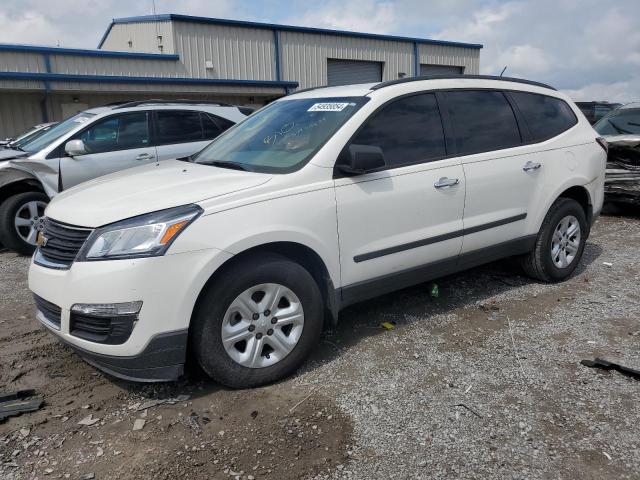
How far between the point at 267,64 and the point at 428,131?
16089 millimetres

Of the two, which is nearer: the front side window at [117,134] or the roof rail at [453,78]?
the roof rail at [453,78]

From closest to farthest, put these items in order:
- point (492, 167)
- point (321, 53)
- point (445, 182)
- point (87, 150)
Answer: point (445, 182), point (492, 167), point (87, 150), point (321, 53)

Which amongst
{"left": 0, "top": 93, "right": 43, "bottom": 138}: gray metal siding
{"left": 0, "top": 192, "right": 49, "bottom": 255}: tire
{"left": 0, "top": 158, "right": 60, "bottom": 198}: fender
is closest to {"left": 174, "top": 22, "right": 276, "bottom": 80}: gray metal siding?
{"left": 0, "top": 93, "right": 43, "bottom": 138}: gray metal siding

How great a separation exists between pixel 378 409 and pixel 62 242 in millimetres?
2091

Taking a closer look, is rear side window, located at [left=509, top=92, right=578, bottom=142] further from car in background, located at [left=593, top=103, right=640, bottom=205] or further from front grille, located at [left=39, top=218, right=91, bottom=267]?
front grille, located at [left=39, top=218, right=91, bottom=267]

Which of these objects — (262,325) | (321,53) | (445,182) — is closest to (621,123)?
(445,182)

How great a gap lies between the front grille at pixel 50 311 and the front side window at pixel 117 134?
418cm

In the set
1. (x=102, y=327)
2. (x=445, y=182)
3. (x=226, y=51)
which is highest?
(x=226, y=51)

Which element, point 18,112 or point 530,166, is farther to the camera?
point 18,112

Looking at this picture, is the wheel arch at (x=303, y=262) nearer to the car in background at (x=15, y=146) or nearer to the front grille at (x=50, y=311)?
the front grille at (x=50, y=311)

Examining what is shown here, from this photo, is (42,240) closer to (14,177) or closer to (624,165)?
(14,177)

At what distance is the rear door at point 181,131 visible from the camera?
7.55m

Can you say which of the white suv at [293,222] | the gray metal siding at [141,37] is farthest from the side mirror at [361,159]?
the gray metal siding at [141,37]

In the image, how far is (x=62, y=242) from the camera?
128 inches
